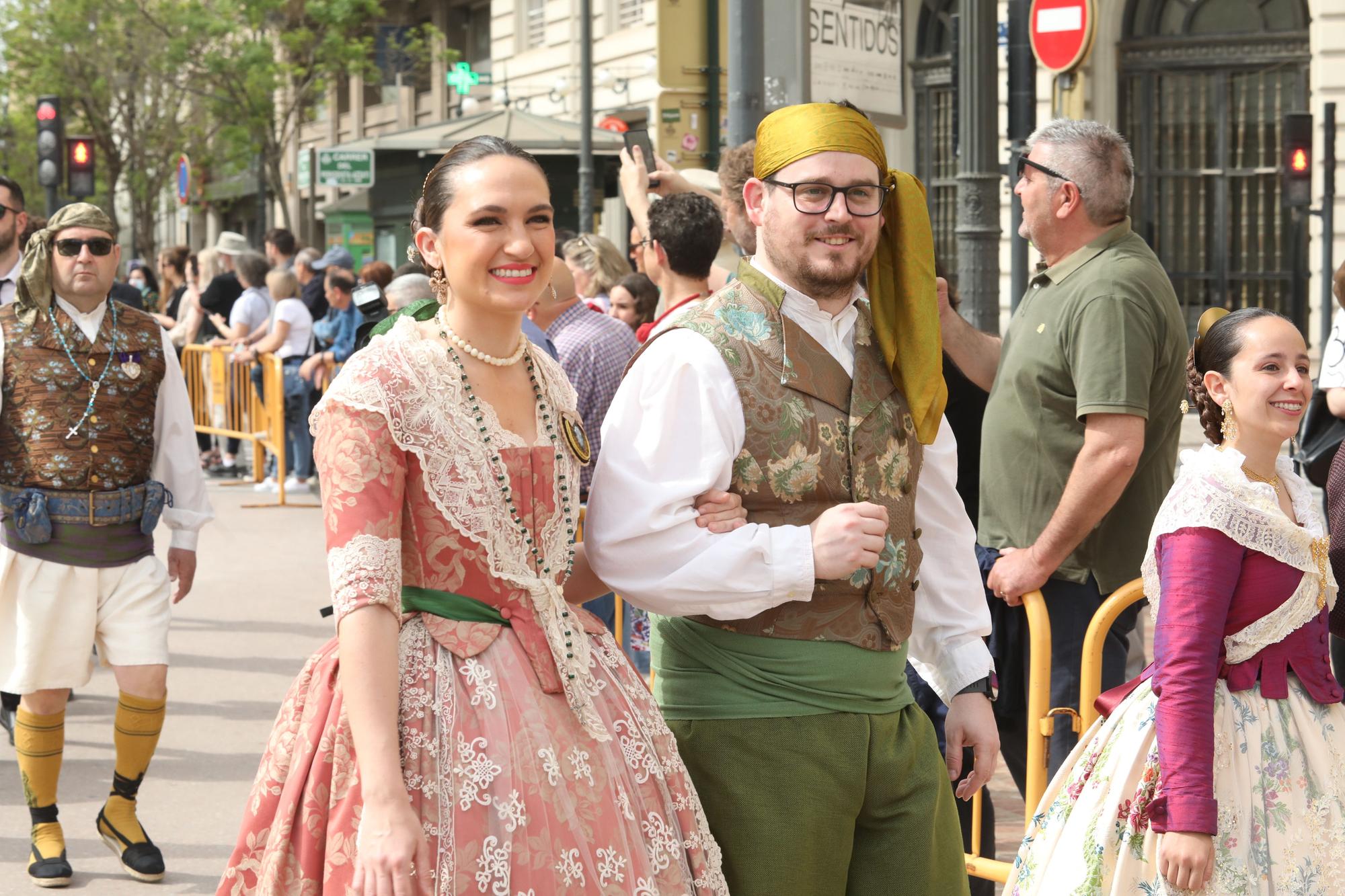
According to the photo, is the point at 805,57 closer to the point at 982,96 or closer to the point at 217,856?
the point at 982,96

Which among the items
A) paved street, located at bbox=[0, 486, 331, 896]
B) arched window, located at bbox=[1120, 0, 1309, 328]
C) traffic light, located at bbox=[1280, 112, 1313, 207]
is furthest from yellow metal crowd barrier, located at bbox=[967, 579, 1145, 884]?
arched window, located at bbox=[1120, 0, 1309, 328]

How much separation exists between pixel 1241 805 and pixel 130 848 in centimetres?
360

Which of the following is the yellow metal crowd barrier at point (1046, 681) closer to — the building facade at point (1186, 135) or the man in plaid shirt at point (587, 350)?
the man in plaid shirt at point (587, 350)

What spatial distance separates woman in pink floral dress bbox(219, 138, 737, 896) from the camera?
259 cm

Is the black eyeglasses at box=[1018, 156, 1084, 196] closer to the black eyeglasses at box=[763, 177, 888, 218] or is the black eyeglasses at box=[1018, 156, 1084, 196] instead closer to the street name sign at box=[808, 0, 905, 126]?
the black eyeglasses at box=[763, 177, 888, 218]

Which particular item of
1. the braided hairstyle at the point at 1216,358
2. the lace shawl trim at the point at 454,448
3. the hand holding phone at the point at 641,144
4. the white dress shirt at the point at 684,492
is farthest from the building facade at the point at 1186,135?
the lace shawl trim at the point at 454,448

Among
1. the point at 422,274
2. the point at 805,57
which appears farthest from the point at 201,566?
the point at 805,57

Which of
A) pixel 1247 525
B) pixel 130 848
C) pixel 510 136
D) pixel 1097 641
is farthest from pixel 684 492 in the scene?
pixel 510 136

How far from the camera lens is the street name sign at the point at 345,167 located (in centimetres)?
2131

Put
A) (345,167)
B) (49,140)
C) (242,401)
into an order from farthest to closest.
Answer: (345,167)
(49,140)
(242,401)

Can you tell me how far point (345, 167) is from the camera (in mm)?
21391

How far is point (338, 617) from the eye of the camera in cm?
261

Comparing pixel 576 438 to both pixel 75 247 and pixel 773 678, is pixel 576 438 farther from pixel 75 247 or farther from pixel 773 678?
pixel 75 247

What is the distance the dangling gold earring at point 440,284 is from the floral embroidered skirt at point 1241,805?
167 centimetres
